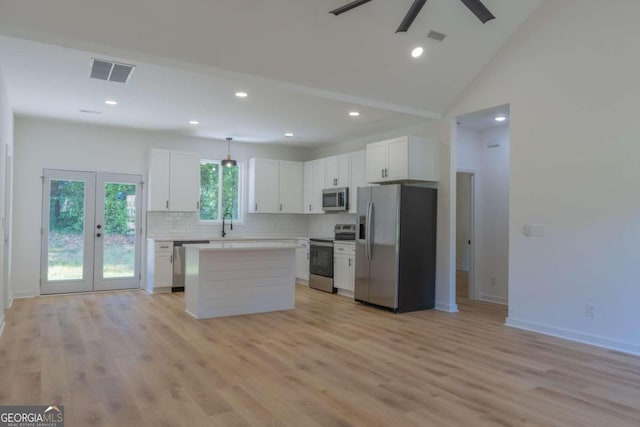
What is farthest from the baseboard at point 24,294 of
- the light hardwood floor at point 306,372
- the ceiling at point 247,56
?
the ceiling at point 247,56

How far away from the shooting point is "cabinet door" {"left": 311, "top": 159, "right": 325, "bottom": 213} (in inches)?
324

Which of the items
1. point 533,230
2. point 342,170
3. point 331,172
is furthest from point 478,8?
point 331,172

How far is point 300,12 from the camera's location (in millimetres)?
4016

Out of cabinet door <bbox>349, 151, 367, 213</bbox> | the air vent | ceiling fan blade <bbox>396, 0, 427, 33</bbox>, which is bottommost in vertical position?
cabinet door <bbox>349, 151, 367, 213</bbox>

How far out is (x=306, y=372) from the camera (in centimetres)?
354

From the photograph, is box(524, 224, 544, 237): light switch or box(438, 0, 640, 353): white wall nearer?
box(438, 0, 640, 353): white wall

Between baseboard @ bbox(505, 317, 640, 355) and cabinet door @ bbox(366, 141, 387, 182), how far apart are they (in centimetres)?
263

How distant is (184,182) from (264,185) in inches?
60.0

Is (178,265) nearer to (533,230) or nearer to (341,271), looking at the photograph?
(341,271)

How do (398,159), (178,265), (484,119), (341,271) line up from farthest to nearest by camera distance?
(178,265), (341,271), (484,119), (398,159)

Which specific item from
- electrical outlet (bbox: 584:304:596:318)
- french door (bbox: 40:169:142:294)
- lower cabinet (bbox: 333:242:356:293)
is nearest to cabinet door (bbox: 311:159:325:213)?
lower cabinet (bbox: 333:242:356:293)

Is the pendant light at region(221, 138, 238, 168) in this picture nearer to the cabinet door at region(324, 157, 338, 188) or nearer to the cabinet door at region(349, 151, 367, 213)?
the cabinet door at region(324, 157, 338, 188)

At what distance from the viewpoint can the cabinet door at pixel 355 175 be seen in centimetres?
721

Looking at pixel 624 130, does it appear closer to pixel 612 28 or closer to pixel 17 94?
pixel 612 28
